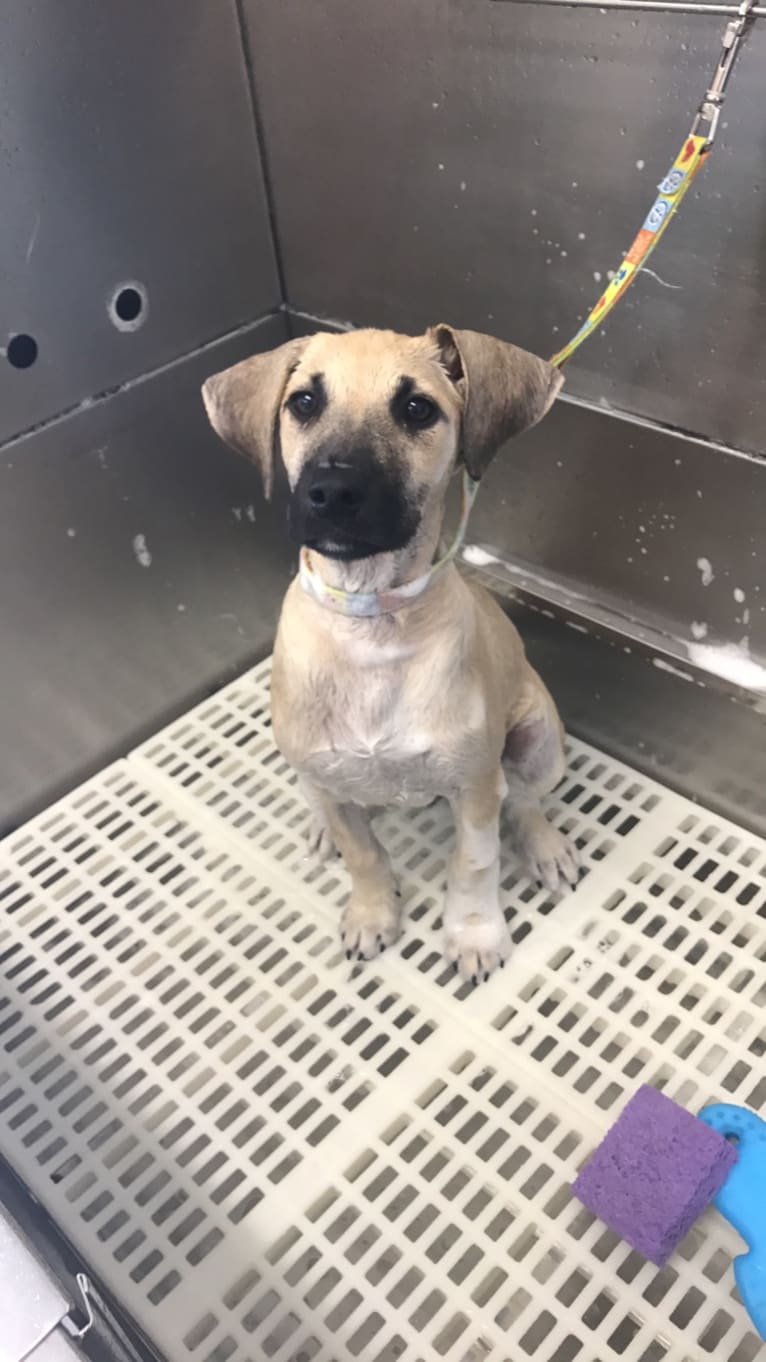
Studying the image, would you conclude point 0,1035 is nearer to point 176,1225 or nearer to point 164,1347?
point 176,1225

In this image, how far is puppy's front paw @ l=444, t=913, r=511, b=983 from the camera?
172 centimetres

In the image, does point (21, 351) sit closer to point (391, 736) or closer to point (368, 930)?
point (391, 736)

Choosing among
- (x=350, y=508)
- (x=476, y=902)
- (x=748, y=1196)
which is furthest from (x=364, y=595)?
(x=748, y=1196)

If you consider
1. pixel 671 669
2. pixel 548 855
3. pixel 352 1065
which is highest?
pixel 671 669

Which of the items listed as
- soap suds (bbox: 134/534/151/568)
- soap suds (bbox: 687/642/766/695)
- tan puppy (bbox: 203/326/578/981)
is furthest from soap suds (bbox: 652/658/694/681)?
soap suds (bbox: 134/534/151/568)

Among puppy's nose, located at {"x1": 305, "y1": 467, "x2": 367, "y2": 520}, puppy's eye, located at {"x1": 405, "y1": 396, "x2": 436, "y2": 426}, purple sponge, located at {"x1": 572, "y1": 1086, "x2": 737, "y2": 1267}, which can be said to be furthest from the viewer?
purple sponge, located at {"x1": 572, "y1": 1086, "x2": 737, "y2": 1267}

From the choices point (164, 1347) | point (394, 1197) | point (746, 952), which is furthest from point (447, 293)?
point (164, 1347)

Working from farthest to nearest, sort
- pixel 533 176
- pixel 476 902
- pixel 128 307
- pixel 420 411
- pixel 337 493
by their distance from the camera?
pixel 128 307
pixel 476 902
pixel 533 176
pixel 420 411
pixel 337 493

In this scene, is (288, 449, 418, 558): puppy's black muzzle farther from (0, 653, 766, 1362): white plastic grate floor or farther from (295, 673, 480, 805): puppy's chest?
(0, 653, 766, 1362): white plastic grate floor

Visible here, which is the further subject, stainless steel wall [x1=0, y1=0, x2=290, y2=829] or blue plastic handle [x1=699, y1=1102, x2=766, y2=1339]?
stainless steel wall [x1=0, y1=0, x2=290, y2=829]

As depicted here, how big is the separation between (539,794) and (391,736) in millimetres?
563

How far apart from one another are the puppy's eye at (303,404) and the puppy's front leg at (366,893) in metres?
0.67

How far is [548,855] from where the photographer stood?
184 cm

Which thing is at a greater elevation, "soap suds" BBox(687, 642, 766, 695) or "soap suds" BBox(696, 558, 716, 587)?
"soap suds" BBox(696, 558, 716, 587)
